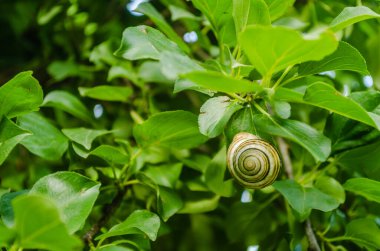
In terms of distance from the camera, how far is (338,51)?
0.75 meters

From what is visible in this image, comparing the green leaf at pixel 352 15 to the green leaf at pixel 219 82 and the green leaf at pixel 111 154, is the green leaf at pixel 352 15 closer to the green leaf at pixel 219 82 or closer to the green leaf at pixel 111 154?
the green leaf at pixel 219 82

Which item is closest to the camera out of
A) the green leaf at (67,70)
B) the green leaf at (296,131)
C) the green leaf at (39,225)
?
the green leaf at (39,225)

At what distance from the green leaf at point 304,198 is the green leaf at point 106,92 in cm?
43

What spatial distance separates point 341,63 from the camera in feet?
2.51

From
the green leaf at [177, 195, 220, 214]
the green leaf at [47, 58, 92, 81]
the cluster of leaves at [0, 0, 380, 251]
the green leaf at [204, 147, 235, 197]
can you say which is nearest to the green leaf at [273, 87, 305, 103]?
the cluster of leaves at [0, 0, 380, 251]

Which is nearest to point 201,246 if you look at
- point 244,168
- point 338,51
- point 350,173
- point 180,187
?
point 180,187

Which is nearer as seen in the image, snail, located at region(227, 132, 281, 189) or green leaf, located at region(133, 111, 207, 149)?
snail, located at region(227, 132, 281, 189)

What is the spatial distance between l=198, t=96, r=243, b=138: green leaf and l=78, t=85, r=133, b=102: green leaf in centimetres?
39

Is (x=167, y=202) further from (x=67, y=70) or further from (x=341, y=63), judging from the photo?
(x=67, y=70)

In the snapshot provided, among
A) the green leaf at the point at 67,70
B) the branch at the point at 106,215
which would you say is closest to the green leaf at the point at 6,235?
the branch at the point at 106,215

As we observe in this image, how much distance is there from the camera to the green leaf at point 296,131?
76 centimetres

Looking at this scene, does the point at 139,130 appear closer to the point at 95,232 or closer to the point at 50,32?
the point at 95,232

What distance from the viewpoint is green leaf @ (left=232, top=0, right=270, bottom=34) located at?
76cm

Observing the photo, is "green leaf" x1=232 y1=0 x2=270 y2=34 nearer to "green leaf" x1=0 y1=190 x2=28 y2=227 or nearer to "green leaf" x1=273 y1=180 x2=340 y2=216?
"green leaf" x1=273 y1=180 x2=340 y2=216
